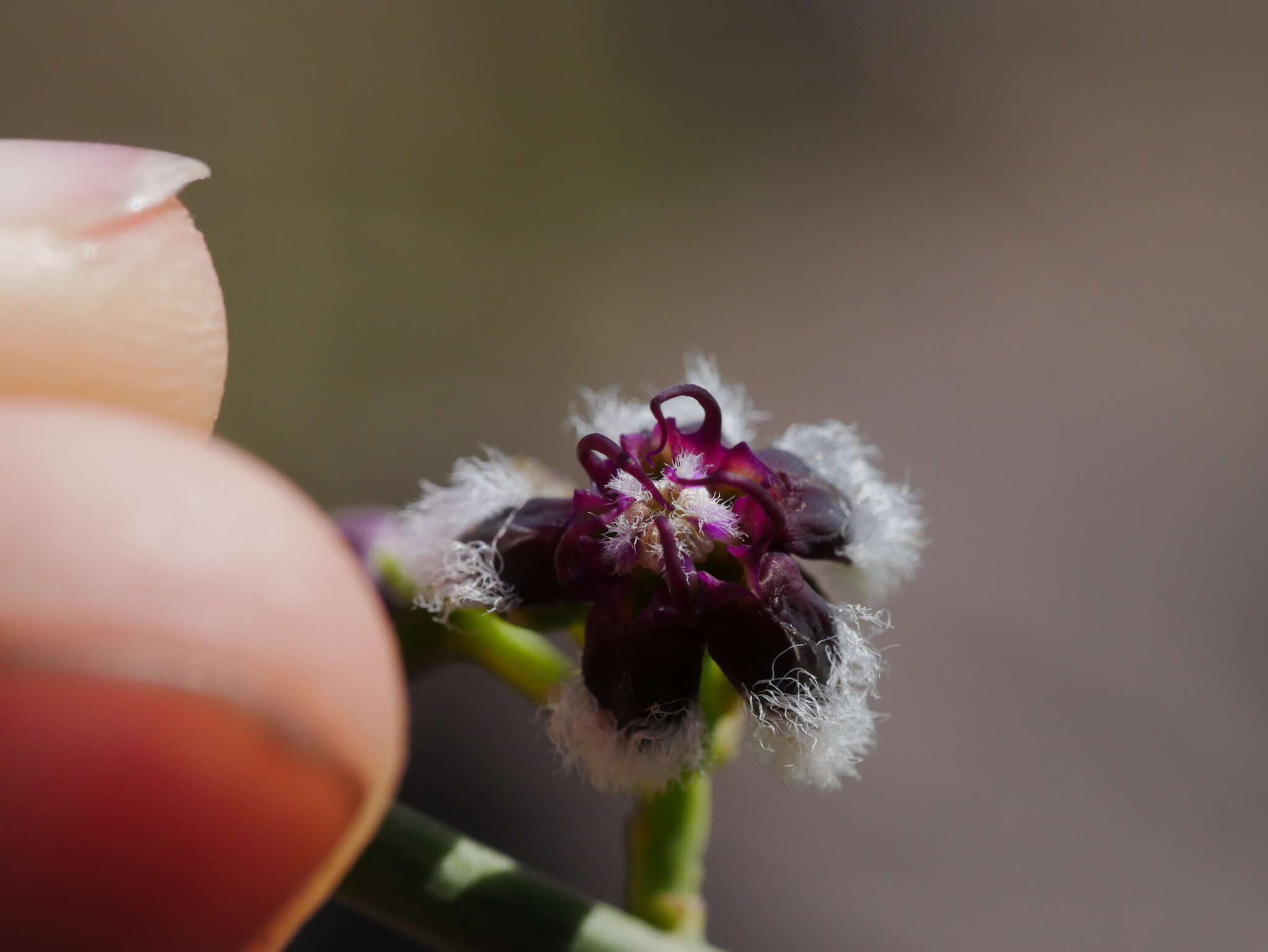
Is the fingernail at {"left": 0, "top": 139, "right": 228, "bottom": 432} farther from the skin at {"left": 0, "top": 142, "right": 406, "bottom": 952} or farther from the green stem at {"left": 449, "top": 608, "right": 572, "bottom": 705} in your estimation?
the green stem at {"left": 449, "top": 608, "right": 572, "bottom": 705}

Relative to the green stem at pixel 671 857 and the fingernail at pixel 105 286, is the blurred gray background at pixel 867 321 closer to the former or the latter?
the green stem at pixel 671 857

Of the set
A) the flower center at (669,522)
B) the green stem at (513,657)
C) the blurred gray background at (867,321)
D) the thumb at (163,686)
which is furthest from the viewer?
the blurred gray background at (867,321)

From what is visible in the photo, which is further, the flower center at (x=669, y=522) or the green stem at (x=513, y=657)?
the green stem at (x=513, y=657)

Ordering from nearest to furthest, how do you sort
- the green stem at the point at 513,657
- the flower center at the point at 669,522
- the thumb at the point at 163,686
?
the thumb at the point at 163,686
the flower center at the point at 669,522
the green stem at the point at 513,657

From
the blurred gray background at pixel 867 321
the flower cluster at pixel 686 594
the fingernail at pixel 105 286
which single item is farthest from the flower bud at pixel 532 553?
the blurred gray background at pixel 867 321

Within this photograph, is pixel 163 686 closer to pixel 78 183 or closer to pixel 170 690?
pixel 170 690

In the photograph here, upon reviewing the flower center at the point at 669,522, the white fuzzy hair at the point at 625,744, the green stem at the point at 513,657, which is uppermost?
the flower center at the point at 669,522
